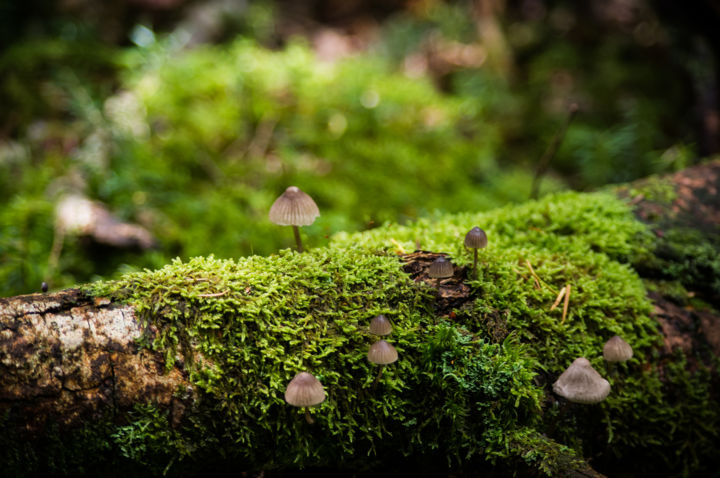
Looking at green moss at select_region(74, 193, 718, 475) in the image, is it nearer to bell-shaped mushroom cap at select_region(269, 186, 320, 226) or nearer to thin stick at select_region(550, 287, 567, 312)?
thin stick at select_region(550, 287, 567, 312)

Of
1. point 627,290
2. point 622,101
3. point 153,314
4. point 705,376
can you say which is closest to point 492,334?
point 627,290

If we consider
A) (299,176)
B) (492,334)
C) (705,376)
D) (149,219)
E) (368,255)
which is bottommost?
(705,376)

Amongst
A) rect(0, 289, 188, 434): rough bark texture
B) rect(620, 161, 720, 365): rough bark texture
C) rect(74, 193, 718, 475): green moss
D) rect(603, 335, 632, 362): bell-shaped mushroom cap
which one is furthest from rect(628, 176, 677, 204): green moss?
rect(0, 289, 188, 434): rough bark texture

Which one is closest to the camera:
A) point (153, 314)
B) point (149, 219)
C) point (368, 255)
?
point (153, 314)

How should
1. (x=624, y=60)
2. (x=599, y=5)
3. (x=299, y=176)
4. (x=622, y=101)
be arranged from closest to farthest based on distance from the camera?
(x=299, y=176) → (x=622, y=101) → (x=624, y=60) → (x=599, y=5)

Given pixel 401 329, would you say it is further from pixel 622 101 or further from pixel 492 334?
pixel 622 101

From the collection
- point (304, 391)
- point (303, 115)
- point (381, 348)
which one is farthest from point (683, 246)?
point (303, 115)

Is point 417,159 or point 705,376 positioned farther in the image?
point 417,159
